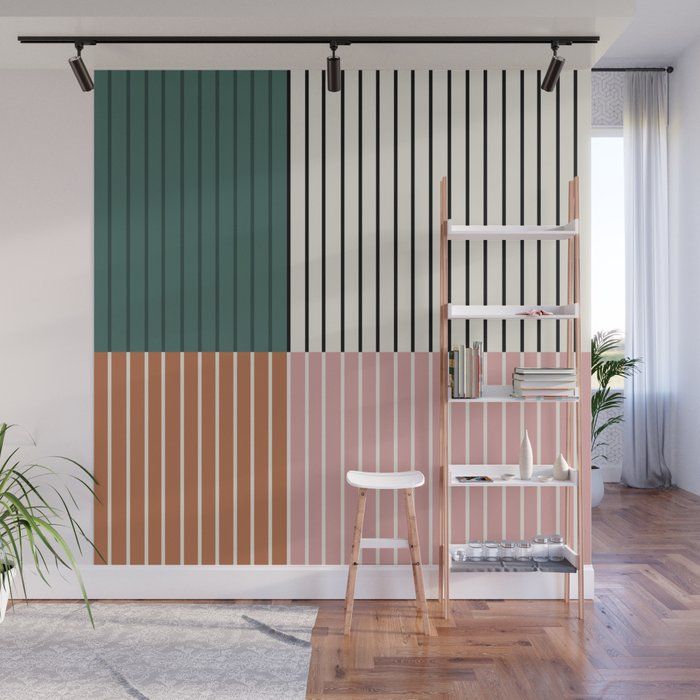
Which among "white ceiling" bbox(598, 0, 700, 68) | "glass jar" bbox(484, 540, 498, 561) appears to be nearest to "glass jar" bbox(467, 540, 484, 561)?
"glass jar" bbox(484, 540, 498, 561)

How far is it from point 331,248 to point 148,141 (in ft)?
3.55

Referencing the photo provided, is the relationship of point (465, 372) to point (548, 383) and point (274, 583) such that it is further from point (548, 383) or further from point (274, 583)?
point (274, 583)

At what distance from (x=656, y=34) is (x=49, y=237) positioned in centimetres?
475

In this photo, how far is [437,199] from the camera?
10.8ft

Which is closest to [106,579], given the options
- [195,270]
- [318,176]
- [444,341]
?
[195,270]

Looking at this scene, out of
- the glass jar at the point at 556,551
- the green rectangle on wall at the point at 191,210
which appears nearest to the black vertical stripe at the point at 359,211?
the green rectangle on wall at the point at 191,210

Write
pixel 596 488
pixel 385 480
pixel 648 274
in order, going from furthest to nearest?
1. pixel 648 274
2. pixel 596 488
3. pixel 385 480

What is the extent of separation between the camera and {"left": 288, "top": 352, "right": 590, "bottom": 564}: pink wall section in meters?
3.28

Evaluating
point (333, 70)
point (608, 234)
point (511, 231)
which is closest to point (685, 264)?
point (608, 234)

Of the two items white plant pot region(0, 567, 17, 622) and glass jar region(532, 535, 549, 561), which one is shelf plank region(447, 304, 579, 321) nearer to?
glass jar region(532, 535, 549, 561)

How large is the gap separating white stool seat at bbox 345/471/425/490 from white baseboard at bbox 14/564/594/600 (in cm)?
54

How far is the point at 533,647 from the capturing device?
268cm

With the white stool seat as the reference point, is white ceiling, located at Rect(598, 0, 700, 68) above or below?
above

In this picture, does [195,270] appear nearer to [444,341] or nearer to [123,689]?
[444,341]
